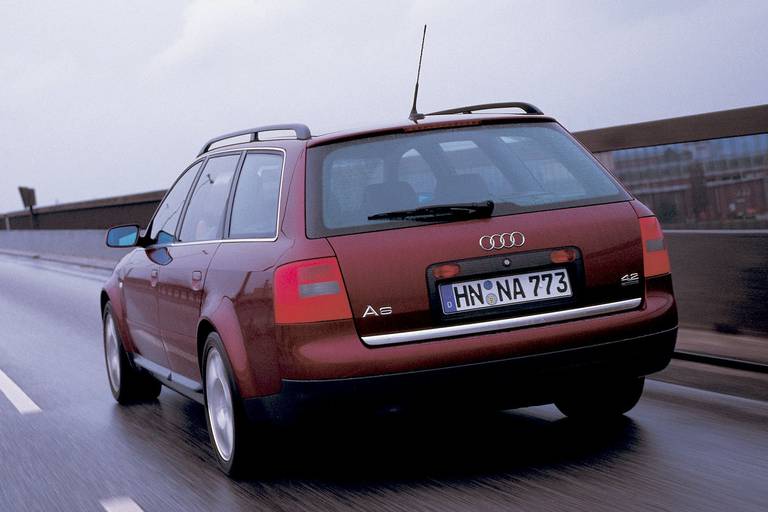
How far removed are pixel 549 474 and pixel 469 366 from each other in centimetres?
62

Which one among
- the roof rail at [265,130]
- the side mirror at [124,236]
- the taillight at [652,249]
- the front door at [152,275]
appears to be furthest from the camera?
the side mirror at [124,236]

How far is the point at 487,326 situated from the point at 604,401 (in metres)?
1.45

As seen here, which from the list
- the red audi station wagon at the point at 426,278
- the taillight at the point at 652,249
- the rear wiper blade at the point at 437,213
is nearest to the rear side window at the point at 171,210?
the red audi station wagon at the point at 426,278

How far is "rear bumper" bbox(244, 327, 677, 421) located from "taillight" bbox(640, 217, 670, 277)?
36cm

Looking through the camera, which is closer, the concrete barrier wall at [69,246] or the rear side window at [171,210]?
the rear side window at [171,210]

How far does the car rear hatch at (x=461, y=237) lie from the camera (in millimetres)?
4863

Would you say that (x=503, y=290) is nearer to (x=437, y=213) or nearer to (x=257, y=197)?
(x=437, y=213)

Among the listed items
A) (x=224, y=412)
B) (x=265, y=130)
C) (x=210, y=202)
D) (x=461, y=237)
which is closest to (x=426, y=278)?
(x=461, y=237)

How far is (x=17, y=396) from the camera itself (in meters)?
8.55

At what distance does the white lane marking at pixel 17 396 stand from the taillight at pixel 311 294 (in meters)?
3.56

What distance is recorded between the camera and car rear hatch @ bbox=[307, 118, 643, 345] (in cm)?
486

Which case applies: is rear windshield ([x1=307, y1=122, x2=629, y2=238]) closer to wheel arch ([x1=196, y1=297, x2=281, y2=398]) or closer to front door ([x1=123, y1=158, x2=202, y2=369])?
wheel arch ([x1=196, y1=297, x2=281, y2=398])

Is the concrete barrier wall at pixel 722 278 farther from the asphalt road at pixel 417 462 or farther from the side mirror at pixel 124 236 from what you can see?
the side mirror at pixel 124 236

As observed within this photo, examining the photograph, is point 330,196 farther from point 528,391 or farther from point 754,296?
point 754,296
